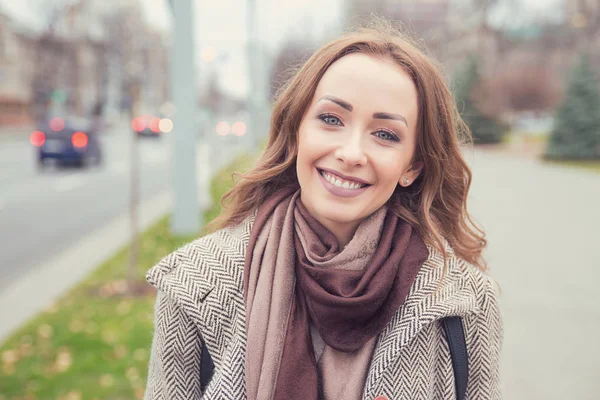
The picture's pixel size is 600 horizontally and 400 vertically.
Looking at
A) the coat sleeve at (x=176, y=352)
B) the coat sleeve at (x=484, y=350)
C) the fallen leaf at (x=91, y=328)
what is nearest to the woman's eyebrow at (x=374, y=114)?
the coat sleeve at (x=484, y=350)

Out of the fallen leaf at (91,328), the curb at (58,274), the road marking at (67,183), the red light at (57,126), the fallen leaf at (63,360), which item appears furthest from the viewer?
the red light at (57,126)

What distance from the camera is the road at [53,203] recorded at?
7.66 metres

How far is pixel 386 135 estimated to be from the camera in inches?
66.5

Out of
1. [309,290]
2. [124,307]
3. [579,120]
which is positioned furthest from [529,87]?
[309,290]

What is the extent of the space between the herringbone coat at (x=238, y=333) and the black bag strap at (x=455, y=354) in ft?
0.06

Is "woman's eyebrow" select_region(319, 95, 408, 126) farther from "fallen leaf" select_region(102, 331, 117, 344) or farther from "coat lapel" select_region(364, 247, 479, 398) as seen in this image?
"fallen leaf" select_region(102, 331, 117, 344)

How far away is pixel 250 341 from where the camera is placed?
156 centimetres

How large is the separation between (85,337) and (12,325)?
85cm

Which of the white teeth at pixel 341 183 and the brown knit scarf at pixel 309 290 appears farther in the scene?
the white teeth at pixel 341 183

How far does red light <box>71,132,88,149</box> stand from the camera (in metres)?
17.5

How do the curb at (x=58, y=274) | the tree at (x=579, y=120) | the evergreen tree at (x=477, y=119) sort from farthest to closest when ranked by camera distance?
the evergreen tree at (x=477, y=119)
the tree at (x=579, y=120)
the curb at (x=58, y=274)

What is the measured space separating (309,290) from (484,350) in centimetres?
55

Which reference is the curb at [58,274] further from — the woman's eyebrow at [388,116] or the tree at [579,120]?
the tree at [579,120]

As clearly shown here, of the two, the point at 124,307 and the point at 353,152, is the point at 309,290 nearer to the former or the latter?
the point at 353,152
